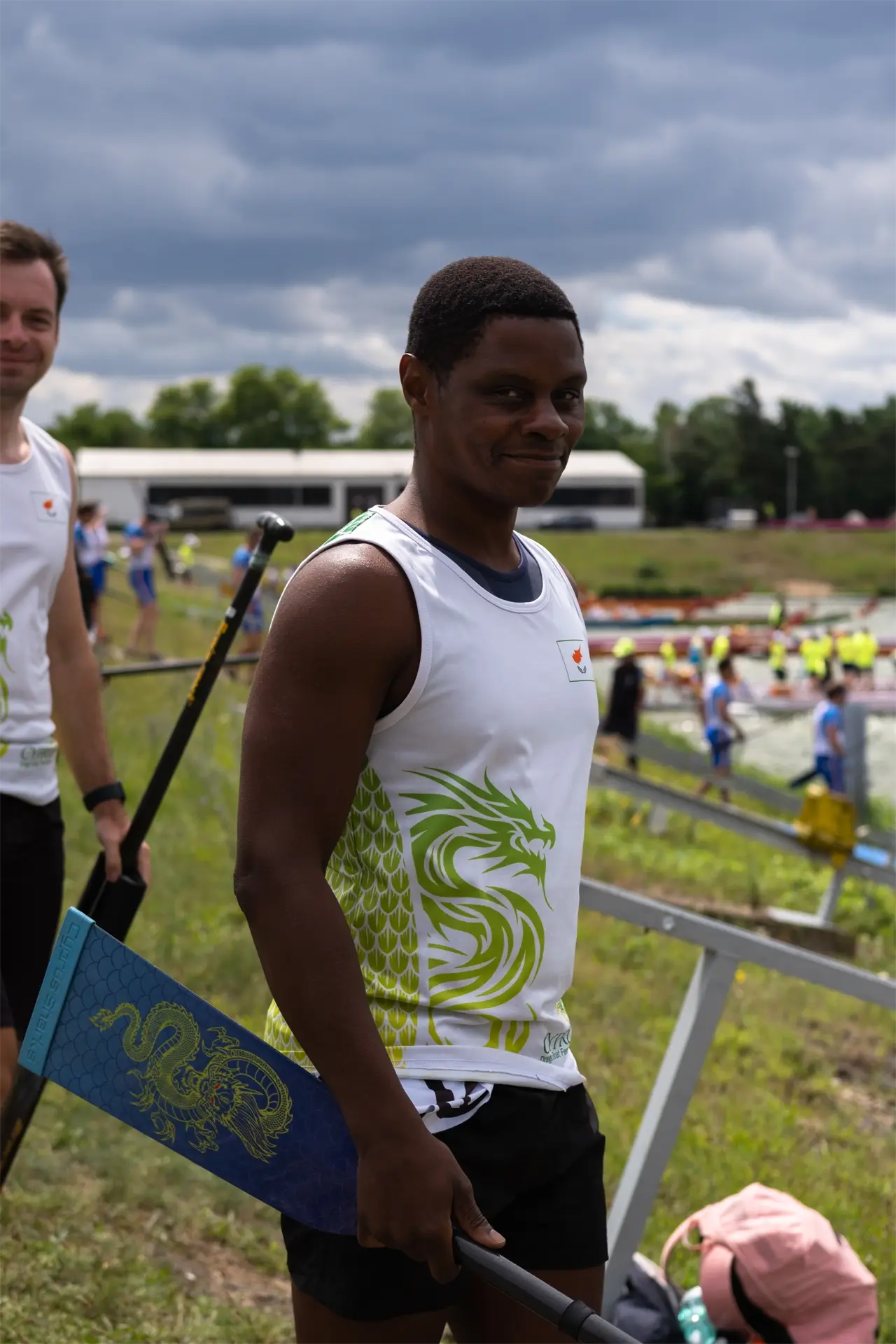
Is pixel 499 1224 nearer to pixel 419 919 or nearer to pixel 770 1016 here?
pixel 419 919

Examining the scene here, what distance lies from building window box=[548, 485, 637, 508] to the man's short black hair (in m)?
86.4

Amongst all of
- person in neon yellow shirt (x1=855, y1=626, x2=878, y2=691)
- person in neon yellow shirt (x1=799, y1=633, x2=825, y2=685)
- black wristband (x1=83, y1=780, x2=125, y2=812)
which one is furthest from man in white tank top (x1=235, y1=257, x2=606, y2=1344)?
person in neon yellow shirt (x1=855, y1=626, x2=878, y2=691)

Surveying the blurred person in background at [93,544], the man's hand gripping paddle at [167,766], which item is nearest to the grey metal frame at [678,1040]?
the man's hand gripping paddle at [167,766]

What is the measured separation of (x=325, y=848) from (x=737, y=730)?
16774 mm

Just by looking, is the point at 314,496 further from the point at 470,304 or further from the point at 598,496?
the point at 470,304

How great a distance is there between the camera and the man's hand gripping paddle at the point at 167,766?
3.11m

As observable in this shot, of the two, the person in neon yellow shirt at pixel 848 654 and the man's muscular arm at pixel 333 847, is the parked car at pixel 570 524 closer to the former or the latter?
the person in neon yellow shirt at pixel 848 654

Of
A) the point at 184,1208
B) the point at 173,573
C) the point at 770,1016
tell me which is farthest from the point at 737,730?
the point at 173,573

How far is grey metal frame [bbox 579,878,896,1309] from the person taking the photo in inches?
133

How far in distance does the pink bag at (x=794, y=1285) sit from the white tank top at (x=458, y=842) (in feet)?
5.34

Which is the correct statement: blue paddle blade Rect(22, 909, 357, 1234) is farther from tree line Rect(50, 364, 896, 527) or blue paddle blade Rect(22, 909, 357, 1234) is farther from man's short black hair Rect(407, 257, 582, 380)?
tree line Rect(50, 364, 896, 527)

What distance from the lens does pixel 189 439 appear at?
13338cm

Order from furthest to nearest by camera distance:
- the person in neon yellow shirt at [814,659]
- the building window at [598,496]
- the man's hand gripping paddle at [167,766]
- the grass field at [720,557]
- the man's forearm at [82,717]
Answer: the building window at [598,496] < the grass field at [720,557] < the person in neon yellow shirt at [814,659] < the man's forearm at [82,717] < the man's hand gripping paddle at [167,766]

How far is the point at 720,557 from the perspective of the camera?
3022 inches
